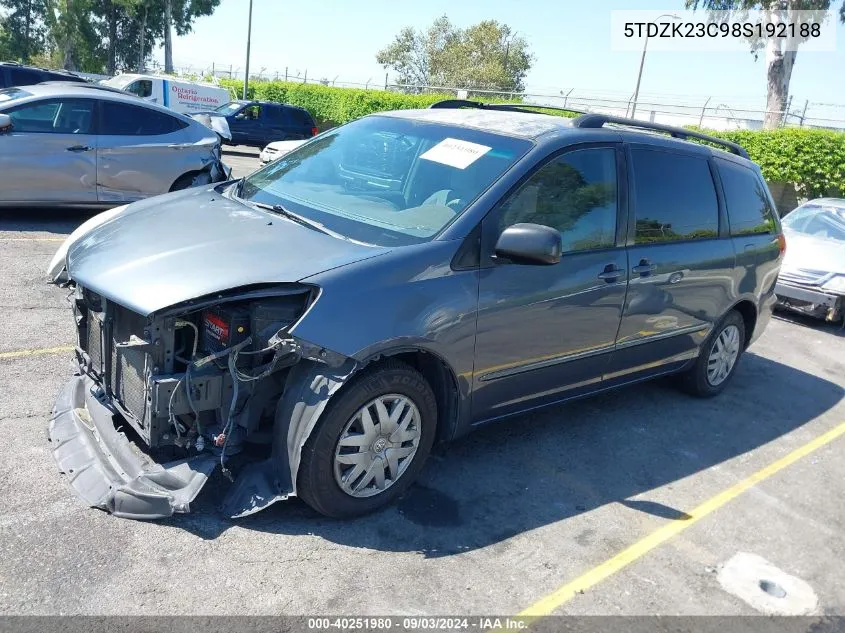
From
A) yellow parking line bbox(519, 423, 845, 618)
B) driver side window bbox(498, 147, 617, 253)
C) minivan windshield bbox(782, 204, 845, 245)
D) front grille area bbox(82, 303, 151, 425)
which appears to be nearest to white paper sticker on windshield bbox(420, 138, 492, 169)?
driver side window bbox(498, 147, 617, 253)

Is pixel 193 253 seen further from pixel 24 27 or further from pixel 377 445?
pixel 24 27

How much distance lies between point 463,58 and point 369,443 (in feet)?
221

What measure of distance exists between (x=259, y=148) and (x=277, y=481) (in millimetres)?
21264

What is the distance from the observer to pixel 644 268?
15.5 ft

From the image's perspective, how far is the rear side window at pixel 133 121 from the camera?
891 cm

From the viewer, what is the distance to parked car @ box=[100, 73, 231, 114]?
2412 centimetres

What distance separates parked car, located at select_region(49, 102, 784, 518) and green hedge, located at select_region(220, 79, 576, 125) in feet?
74.9

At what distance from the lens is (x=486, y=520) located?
12.5 feet

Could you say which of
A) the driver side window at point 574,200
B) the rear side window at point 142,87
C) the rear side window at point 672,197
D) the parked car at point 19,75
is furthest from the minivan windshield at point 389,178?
the rear side window at point 142,87

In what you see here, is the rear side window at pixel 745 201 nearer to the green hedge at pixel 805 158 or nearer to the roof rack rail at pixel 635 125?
the roof rack rail at pixel 635 125

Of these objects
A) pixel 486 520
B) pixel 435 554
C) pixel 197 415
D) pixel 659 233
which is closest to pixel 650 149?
pixel 659 233

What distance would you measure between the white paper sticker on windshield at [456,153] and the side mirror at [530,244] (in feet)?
2.00

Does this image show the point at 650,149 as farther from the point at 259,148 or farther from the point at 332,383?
A: the point at 259,148

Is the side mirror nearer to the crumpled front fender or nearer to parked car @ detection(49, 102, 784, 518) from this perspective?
parked car @ detection(49, 102, 784, 518)
